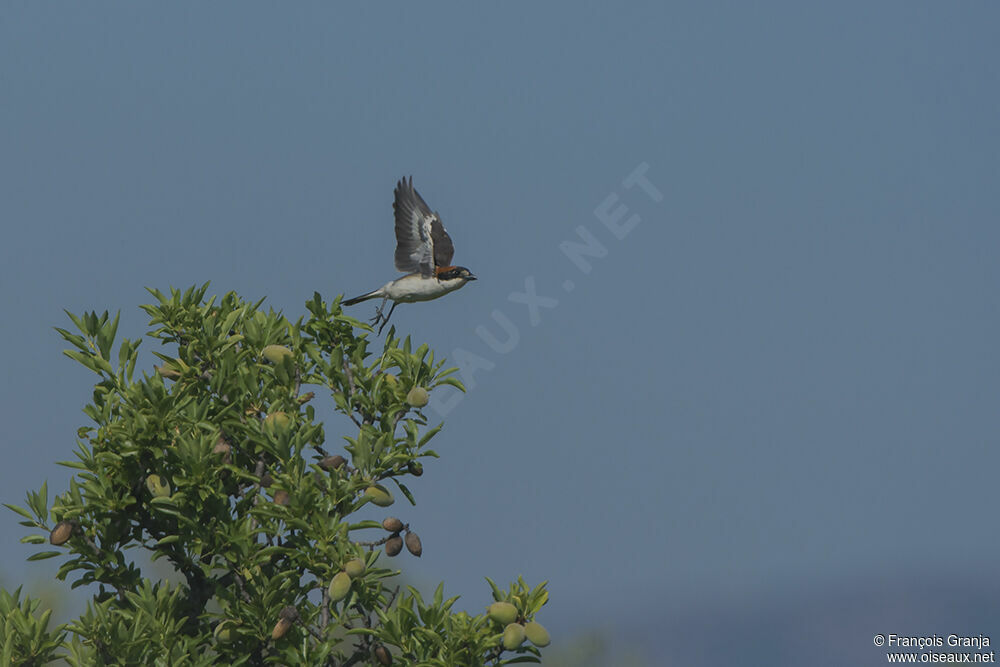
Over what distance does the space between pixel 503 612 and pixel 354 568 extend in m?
1.52

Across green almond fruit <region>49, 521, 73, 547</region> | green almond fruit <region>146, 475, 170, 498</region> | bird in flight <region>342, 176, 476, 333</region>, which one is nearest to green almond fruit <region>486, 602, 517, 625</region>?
green almond fruit <region>146, 475, 170, 498</region>

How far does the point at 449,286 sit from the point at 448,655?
6.18m

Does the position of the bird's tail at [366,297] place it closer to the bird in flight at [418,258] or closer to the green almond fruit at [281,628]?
the bird in flight at [418,258]

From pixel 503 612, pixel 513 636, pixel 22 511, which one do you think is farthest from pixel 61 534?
pixel 513 636

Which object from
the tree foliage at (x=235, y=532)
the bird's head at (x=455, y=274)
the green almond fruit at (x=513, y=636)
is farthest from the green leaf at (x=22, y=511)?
the bird's head at (x=455, y=274)

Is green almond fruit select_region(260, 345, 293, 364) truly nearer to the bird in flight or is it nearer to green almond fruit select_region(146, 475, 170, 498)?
green almond fruit select_region(146, 475, 170, 498)

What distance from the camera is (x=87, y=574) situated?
1145 centimetres

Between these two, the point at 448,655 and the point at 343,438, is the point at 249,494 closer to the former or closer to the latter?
the point at 343,438

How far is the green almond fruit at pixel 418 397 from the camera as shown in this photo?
11938 millimetres

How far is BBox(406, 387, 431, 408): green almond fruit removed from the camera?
1194 cm

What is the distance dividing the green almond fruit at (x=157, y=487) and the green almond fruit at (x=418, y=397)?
246 cm

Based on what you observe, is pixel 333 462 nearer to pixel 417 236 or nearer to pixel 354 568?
pixel 354 568

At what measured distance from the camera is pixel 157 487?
11.0 metres

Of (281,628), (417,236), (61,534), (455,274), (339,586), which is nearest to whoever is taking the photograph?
(339,586)
